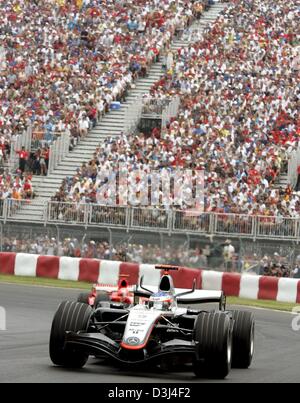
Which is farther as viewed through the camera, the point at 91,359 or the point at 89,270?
the point at 89,270

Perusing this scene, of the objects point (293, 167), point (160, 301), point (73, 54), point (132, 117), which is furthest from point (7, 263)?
point (160, 301)

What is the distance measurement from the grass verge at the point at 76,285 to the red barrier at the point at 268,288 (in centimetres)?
32

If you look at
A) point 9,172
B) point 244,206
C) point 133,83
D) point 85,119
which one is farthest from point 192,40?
point 244,206

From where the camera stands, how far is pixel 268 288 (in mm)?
25891

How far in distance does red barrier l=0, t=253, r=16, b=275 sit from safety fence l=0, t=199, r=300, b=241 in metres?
2.41

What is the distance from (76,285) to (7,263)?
2.71 meters

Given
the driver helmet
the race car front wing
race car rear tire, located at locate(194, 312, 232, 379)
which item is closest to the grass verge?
the driver helmet

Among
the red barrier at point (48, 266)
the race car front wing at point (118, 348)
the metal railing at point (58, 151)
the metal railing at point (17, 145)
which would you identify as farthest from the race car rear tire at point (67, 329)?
the metal railing at point (17, 145)

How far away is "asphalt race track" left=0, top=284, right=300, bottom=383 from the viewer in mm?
11292

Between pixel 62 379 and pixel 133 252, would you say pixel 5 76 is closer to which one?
pixel 133 252

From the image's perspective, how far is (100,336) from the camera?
1185 cm

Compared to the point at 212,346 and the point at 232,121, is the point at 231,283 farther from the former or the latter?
the point at 212,346

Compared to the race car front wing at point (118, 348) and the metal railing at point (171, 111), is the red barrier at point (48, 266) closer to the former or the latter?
the metal railing at point (171, 111)
